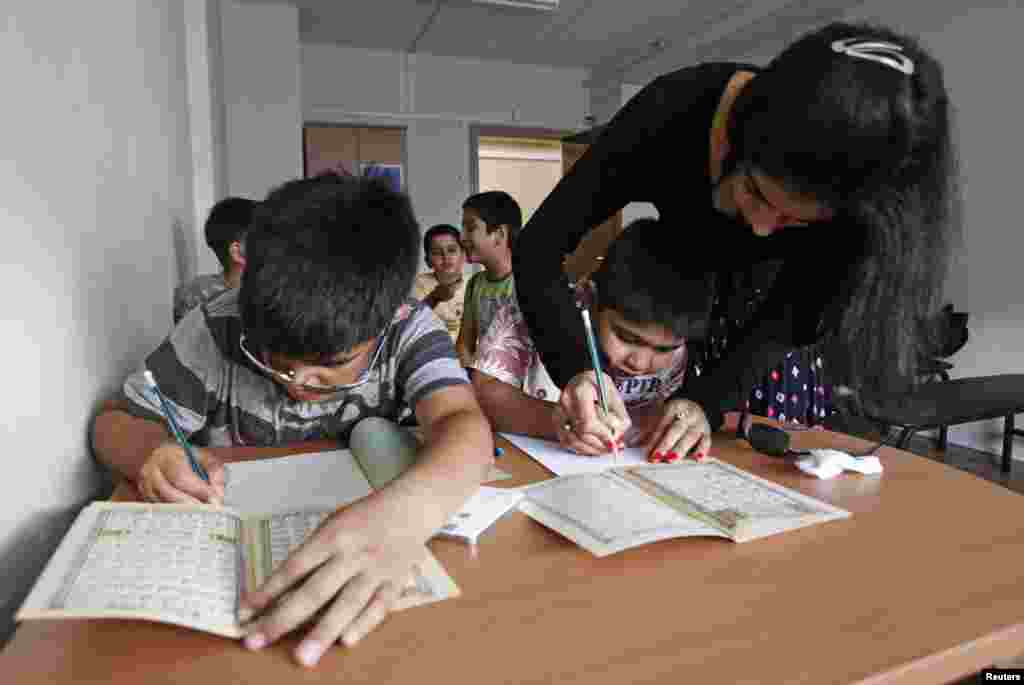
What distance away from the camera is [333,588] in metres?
0.47

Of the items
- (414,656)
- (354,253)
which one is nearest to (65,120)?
(354,253)

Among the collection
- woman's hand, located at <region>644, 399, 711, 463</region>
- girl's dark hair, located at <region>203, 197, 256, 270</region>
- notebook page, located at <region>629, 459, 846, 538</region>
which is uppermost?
girl's dark hair, located at <region>203, 197, 256, 270</region>

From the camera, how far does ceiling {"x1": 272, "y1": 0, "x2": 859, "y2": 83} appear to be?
3.62 m

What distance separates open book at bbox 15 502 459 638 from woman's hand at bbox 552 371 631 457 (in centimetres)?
36

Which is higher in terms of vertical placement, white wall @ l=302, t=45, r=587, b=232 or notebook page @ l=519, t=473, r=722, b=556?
white wall @ l=302, t=45, r=587, b=232

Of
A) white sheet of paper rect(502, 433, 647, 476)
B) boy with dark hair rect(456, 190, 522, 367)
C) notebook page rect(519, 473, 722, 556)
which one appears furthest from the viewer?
boy with dark hair rect(456, 190, 522, 367)

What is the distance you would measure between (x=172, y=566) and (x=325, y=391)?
437 millimetres

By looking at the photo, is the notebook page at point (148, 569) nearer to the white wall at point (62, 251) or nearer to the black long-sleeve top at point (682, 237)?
the white wall at point (62, 251)

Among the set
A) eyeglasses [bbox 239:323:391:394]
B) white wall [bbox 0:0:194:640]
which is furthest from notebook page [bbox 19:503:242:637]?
eyeglasses [bbox 239:323:391:394]

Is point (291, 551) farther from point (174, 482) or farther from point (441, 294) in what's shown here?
point (441, 294)

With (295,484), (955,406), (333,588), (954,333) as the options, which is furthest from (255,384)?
(954,333)

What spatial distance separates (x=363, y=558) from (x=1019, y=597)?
534 millimetres

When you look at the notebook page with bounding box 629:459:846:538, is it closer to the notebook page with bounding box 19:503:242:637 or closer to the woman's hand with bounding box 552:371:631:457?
the woman's hand with bounding box 552:371:631:457

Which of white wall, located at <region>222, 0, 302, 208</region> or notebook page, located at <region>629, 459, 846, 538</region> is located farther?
white wall, located at <region>222, 0, 302, 208</region>
